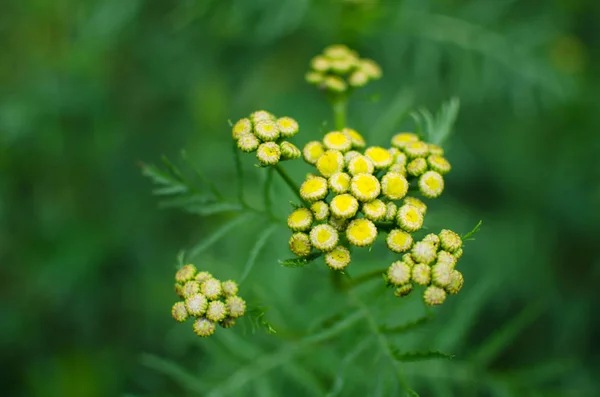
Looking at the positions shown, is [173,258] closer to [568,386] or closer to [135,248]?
[135,248]

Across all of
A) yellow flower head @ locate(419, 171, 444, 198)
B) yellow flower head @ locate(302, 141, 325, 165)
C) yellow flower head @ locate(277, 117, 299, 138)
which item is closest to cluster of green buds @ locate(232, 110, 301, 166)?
yellow flower head @ locate(277, 117, 299, 138)

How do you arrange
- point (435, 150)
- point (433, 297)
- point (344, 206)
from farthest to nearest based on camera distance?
point (435, 150) → point (344, 206) → point (433, 297)

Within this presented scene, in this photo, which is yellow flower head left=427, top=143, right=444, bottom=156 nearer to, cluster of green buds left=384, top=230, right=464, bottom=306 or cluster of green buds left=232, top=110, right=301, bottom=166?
cluster of green buds left=384, top=230, right=464, bottom=306

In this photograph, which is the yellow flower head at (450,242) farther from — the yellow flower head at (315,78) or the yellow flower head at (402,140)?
the yellow flower head at (315,78)

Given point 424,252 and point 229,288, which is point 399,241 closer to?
point 424,252

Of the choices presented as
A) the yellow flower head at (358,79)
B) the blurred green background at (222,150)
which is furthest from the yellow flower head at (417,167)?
the blurred green background at (222,150)

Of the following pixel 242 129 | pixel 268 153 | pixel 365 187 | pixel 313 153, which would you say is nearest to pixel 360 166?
pixel 365 187

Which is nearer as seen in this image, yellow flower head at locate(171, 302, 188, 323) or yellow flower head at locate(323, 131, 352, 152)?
yellow flower head at locate(171, 302, 188, 323)
